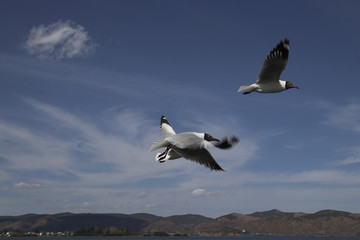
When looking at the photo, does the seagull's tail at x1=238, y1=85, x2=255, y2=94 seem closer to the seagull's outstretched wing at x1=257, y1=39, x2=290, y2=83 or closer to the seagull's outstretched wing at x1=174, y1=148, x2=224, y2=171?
the seagull's outstretched wing at x1=257, y1=39, x2=290, y2=83

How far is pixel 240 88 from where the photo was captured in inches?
480

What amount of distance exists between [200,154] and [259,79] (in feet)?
20.0

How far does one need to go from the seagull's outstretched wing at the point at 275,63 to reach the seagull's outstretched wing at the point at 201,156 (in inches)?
226

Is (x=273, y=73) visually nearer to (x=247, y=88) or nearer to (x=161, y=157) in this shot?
(x=247, y=88)

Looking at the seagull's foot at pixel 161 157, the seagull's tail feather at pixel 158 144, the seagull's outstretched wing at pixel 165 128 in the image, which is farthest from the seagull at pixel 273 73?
the seagull's tail feather at pixel 158 144

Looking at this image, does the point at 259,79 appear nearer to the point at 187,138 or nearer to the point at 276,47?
the point at 276,47

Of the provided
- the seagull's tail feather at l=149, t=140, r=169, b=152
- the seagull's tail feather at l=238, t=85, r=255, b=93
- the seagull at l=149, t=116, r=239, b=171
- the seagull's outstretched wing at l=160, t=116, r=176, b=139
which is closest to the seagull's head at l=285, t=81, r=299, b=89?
the seagull's tail feather at l=238, t=85, r=255, b=93

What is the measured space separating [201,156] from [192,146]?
0.74 meters

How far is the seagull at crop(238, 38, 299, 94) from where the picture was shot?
12.3 metres

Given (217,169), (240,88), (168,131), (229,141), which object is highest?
(240,88)

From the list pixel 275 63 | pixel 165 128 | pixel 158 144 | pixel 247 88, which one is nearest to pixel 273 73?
pixel 275 63

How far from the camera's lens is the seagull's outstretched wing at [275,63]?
12539 mm

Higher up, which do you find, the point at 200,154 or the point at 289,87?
the point at 289,87

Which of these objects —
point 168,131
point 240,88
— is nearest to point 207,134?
point 168,131
